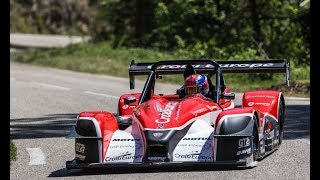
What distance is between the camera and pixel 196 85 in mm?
12273

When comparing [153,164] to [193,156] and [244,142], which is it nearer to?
[193,156]

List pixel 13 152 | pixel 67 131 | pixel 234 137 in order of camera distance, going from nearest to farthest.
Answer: pixel 234 137
pixel 13 152
pixel 67 131

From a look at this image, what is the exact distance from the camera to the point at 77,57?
35750 mm

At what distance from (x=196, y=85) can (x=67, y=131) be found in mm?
3893

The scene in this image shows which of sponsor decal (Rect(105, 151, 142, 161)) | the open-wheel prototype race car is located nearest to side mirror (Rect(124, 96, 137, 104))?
the open-wheel prototype race car

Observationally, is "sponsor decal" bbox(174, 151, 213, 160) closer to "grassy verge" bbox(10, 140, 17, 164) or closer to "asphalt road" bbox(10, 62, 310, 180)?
"asphalt road" bbox(10, 62, 310, 180)

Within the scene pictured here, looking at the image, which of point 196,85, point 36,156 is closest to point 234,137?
point 196,85

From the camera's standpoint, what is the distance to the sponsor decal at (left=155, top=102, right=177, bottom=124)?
439 inches

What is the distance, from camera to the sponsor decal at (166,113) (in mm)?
11160

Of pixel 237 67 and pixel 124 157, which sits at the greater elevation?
pixel 237 67

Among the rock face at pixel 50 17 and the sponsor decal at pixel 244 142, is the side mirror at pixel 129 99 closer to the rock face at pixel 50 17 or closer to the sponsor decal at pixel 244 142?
the sponsor decal at pixel 244 142
